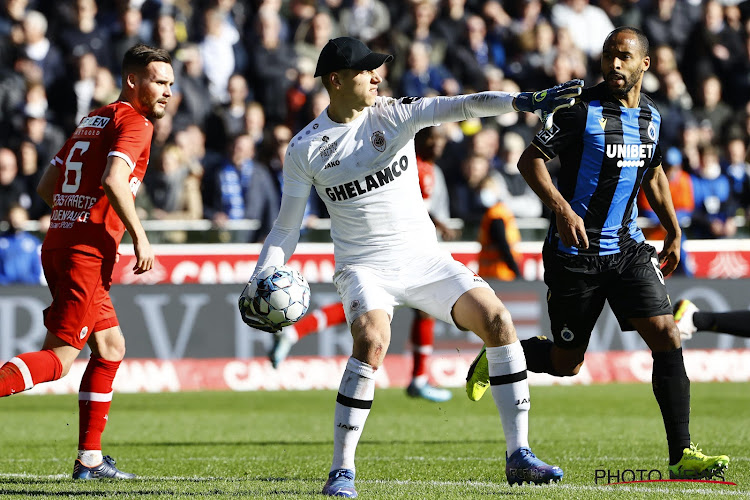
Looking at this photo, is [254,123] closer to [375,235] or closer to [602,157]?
[602,157]

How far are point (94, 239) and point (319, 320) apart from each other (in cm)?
470

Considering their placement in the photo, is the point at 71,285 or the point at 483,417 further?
the point at 483,417

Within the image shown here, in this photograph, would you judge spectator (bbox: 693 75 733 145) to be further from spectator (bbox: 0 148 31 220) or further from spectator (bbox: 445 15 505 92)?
spectator (bbox: 0 148 31 220)

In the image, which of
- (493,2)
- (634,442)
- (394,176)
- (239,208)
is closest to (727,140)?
(493,2)

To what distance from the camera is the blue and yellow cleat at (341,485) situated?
610cm

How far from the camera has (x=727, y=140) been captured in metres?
17.5

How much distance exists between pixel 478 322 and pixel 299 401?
6.82 meters

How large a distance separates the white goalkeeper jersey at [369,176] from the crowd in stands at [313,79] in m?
7.84

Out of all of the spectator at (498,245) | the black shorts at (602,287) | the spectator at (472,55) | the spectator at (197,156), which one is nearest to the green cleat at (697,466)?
the black shorts at (602,287)

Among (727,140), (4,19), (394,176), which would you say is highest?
(4,19)

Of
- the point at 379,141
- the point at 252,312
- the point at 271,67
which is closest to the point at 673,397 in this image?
the point at 379,141

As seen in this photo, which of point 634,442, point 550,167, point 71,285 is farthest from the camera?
point 550,167

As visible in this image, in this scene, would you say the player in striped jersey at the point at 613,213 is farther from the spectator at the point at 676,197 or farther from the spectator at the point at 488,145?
the spectator at the point at 676,197

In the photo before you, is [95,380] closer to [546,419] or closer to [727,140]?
[546,419]
